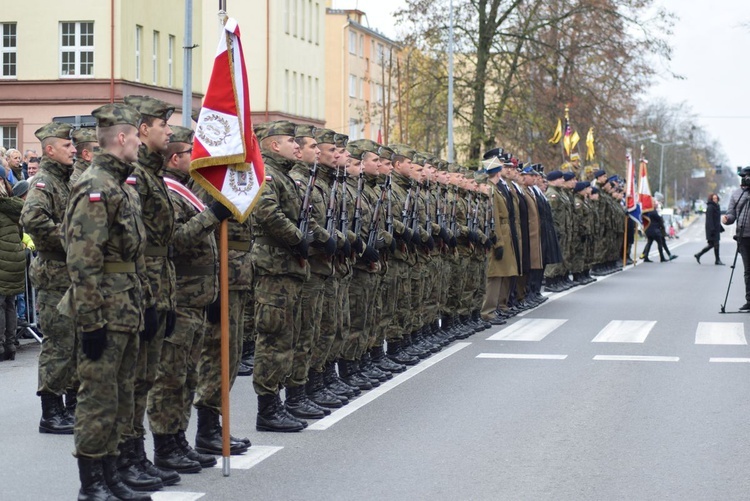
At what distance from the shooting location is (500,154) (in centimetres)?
1861

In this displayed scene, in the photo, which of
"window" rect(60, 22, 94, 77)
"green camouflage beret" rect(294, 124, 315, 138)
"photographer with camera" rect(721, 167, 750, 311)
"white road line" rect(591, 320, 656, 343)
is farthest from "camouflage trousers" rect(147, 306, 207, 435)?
"window" rect(60, 22, 94, 77)

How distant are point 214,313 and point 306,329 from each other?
1273mm

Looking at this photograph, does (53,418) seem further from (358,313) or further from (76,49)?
(76,49)

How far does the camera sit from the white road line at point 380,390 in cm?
945

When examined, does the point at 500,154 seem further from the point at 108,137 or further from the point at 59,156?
the point at 108,137

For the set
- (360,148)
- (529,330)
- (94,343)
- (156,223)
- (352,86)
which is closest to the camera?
(94,343)

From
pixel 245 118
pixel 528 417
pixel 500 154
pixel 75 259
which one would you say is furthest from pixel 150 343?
pixel 500 154

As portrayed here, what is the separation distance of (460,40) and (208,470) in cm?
3458

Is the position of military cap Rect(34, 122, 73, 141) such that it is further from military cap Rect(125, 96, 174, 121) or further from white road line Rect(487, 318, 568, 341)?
white road line Rect(487, 318, 568, 341)

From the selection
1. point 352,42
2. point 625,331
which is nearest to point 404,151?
point 625,331

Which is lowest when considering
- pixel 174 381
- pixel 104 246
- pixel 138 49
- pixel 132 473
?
pixel 132 473

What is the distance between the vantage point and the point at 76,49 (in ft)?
133

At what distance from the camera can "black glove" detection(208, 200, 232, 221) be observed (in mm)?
7648

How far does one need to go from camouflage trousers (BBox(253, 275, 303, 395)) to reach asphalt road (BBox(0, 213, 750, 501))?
1.30ft
